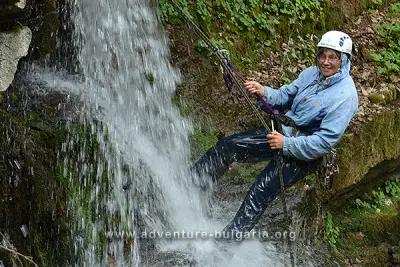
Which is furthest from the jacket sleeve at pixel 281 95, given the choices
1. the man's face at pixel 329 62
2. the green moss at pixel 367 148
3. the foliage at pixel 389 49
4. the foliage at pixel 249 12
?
the foliage at pixel 389 49

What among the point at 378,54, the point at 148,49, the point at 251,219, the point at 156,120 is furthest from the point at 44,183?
the point at 378,54

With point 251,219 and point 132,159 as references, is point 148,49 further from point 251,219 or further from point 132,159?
point 251,219

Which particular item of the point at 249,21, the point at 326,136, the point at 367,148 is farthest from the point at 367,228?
the point at 249,21

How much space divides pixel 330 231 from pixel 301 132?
219 centimetres

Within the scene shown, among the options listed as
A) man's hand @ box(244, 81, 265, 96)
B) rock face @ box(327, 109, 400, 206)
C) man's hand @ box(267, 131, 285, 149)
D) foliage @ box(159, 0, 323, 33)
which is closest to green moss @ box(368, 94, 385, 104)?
rock face @ box(327, 109, 400, 206)

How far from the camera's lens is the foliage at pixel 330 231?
7.18 meters

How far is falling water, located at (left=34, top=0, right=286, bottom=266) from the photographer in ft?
17.5

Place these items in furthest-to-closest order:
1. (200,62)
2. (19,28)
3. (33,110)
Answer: (200,62)
(33,110)
(19,28)

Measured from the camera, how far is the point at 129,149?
20.2ft

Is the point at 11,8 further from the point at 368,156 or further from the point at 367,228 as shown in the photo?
the point at 367,228

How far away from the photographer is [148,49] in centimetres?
786

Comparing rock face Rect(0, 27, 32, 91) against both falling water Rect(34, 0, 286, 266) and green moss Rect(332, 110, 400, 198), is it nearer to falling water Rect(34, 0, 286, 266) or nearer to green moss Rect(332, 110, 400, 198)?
falling water Rect(34, 0, 286, 266)

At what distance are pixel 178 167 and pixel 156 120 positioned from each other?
0.93m

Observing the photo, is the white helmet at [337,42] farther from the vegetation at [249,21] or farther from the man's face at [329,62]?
the vegetation at [249,21]
